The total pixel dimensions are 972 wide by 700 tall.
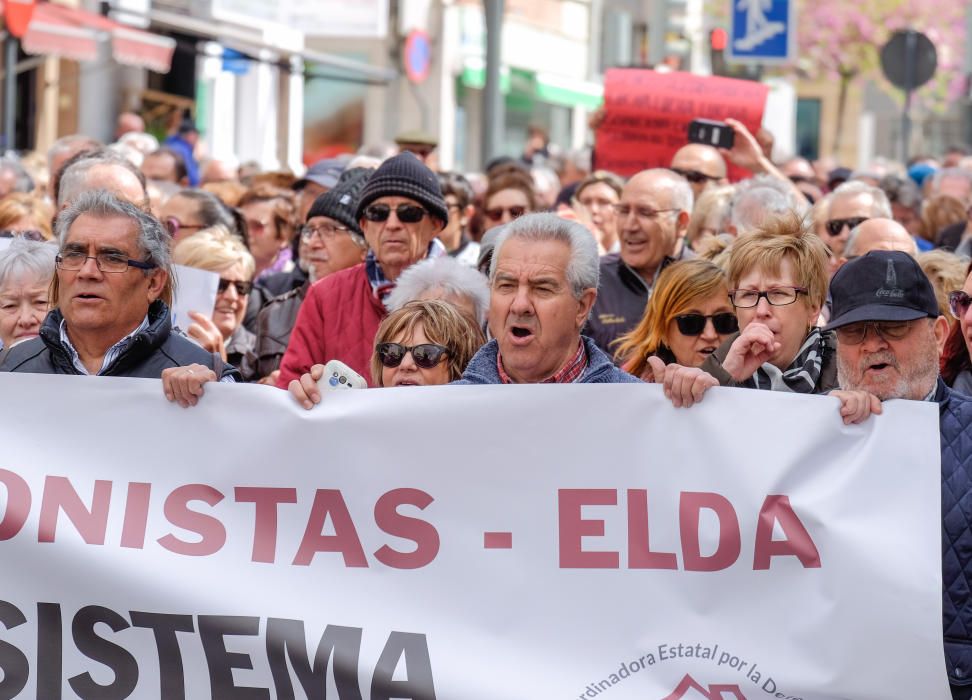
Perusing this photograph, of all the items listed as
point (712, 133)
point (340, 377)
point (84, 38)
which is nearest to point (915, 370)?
point (340, 377)

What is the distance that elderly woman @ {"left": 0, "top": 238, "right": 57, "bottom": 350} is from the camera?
5.73m

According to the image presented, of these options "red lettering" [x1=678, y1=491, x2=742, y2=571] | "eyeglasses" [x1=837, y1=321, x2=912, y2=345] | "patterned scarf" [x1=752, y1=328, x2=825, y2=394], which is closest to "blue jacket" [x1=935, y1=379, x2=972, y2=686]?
"eyeglasses" [x1=837, y1=321, x2=912, y2=345]

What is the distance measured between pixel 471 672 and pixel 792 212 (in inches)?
87.1

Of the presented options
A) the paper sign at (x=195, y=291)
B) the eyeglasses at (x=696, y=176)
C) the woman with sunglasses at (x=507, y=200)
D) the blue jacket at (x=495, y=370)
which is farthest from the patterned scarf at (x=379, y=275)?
the eyeglasses at (x=696, y=176)

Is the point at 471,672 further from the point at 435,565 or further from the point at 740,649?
the point at 740,649

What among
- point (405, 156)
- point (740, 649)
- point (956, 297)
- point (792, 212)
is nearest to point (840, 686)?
point (740, 649)

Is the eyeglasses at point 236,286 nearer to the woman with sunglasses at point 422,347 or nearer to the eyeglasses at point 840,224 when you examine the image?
the woman with sunglasses at point 422,347

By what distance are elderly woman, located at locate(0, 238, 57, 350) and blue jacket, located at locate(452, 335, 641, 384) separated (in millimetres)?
1565

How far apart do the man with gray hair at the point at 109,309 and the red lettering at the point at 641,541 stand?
1177mm

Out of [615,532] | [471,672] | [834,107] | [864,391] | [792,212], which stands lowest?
[471,672]

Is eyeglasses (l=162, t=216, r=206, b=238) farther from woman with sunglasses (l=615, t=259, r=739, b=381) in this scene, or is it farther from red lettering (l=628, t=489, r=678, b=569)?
red lettering (l=628, t=489, r=678, b=569)

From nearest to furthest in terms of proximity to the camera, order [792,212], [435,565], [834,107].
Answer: [435,565], [792,212], [834,107]

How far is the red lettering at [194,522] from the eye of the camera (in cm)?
466

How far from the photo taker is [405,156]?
21.7 ft
